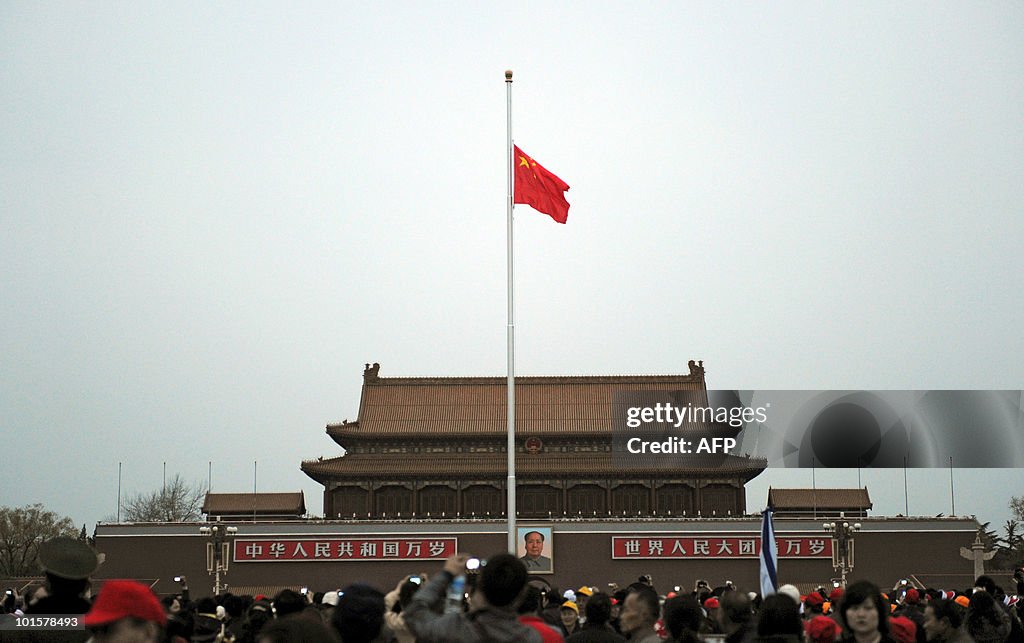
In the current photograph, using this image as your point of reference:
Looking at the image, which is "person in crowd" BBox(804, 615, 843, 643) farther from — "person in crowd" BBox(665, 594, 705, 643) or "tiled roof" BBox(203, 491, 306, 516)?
"tiled roof" BBox(203, 491, 306, 516)

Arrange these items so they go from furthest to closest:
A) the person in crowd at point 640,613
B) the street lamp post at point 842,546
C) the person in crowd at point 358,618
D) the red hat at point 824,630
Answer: the street lamp post at point 842,546 < the red hat at point 824,630 < the person in crowd at point 640,613 < the person in crowd at point 358,618

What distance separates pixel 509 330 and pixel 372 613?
18509 mm

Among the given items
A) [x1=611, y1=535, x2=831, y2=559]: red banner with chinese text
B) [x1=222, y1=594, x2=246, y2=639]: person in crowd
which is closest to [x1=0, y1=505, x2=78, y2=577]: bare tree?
[x1=611, y1=535, x2=831, y2=559]: red banner with chinese text

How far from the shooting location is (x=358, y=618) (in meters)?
5.98

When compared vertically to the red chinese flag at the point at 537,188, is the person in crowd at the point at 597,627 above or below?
below

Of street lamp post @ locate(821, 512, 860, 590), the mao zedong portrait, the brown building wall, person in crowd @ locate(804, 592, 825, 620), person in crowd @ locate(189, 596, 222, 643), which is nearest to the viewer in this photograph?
person in crowd @ locate(189, 596, 222, 643)

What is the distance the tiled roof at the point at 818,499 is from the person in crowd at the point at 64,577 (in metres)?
39.1

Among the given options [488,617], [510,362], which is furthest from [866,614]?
[510,362]

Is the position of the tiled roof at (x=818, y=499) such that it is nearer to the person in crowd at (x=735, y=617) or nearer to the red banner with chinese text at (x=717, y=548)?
the red banner with chinese text at (x=717, y=548)

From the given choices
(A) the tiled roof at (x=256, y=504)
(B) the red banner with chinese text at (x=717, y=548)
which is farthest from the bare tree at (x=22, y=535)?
(B) the red banner with chinese text at (x=717, y=548)

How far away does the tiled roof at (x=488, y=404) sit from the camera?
4466 centimetres

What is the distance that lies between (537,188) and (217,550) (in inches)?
851

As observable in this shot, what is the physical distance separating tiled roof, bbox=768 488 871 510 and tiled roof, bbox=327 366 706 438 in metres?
5.09

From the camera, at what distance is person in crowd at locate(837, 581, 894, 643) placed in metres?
6.80
